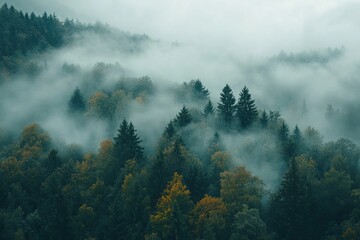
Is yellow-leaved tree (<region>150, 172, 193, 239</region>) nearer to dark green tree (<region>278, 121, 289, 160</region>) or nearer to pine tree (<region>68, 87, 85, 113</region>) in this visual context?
dark green tree (<region>278, 121, 289, 160</region>)

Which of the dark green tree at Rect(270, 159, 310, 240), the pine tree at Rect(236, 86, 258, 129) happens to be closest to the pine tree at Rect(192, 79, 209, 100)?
the pine tree at Rect(236, 86, 258, 129)

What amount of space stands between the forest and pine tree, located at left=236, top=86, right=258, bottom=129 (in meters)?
0.26

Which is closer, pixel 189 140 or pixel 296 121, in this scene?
pixel 189 140

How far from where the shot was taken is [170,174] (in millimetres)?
87500

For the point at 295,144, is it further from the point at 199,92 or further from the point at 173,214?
the point at 199,92

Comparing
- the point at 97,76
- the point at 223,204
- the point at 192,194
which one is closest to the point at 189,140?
the point at 192,194

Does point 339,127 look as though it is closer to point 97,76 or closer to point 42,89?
point 97,76

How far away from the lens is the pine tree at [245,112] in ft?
356

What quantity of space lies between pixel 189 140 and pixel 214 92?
3801 inches

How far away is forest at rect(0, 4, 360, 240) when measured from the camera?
73250 millimetres

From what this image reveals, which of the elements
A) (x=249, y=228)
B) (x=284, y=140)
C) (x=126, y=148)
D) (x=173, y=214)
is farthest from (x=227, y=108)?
(x=249, y=228)

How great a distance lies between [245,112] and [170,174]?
3115 centimetres

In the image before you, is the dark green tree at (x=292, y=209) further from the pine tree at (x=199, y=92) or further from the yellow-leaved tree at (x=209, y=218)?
the pine tree at (x=199, y=92)

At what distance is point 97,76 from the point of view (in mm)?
158375
